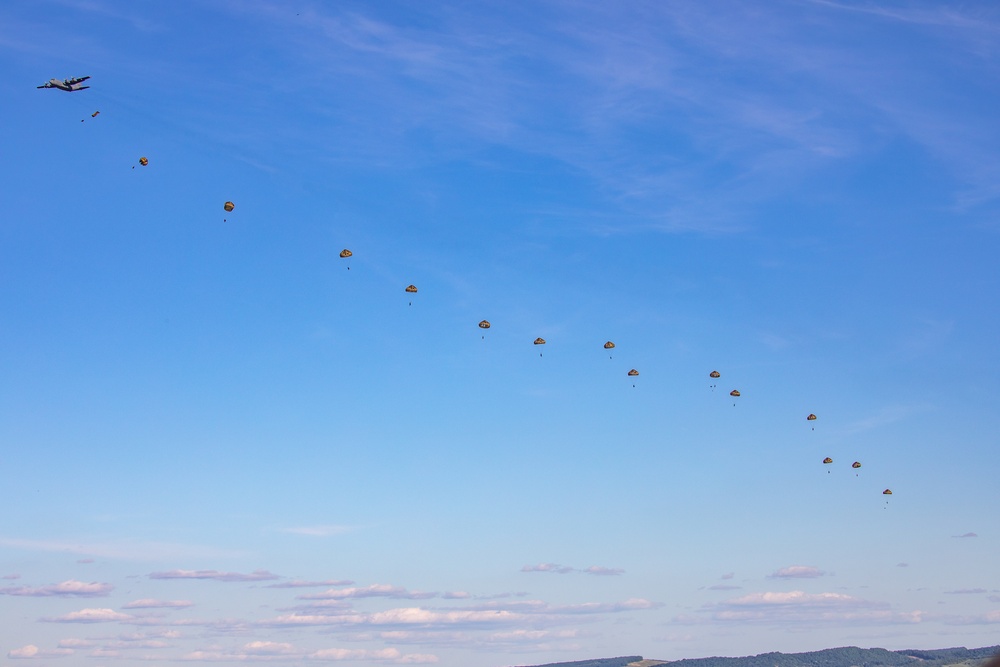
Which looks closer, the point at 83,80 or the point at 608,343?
the point at 83,80

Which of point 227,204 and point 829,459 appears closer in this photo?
point 227,204

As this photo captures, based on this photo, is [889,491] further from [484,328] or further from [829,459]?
[484,328]

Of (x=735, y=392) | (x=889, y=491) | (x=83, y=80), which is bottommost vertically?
(x=889, y=491)

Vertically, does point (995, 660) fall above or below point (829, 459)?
below

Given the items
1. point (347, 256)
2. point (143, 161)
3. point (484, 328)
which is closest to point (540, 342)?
point (484, 328)

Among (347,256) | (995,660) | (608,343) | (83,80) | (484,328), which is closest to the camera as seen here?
(995,660)

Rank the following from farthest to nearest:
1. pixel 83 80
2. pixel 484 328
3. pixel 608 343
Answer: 1. pixel 608 343
2. pixel 484 328
3. pixel 83 80

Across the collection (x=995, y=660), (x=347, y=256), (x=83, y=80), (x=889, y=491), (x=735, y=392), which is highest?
(x=83, y=80)

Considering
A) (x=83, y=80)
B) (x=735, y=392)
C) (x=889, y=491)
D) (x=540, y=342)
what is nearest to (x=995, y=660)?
(x=83, y=80)

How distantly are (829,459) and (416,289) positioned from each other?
66180mm

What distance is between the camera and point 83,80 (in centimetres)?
10862

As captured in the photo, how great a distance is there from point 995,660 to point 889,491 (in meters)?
153

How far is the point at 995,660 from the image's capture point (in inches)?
660

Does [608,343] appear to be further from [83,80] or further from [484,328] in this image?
[83,80]
